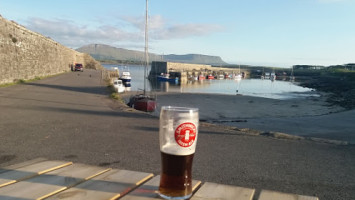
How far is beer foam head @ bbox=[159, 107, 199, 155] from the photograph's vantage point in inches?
61.2

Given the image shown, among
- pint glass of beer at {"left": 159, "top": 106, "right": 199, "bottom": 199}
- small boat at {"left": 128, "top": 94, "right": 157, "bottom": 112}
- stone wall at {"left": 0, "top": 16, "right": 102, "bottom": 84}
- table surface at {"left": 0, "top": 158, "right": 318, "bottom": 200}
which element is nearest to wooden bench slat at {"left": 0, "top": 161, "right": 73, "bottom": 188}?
table surface at {"left": 0, "top": 158, "right": 318, "bottom": 200}

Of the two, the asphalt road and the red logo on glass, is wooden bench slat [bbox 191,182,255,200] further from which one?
the asphalt road

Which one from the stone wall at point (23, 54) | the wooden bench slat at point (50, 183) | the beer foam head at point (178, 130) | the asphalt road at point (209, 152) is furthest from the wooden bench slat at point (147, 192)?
the stone wall at point (23, 54)

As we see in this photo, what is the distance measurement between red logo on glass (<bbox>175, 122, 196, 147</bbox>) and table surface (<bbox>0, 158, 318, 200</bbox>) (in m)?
0.32

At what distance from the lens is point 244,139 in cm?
736

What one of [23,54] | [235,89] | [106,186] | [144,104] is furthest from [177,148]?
[235,89]

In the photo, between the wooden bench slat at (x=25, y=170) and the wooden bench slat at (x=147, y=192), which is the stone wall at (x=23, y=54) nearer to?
the wooden bench slat at (x=25, y=170)

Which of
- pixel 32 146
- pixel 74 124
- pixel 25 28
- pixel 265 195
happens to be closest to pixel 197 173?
pixel 265 195

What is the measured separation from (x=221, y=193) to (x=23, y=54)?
2673cm

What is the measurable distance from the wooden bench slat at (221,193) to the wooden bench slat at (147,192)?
11cm

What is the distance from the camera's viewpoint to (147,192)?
1.59 metres

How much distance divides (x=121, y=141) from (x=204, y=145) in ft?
6.62

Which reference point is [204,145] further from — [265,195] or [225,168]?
[265,195]

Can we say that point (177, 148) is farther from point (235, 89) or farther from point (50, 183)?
point (235, 89)
